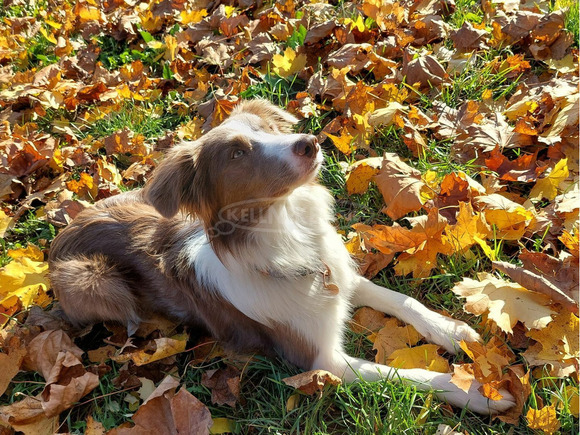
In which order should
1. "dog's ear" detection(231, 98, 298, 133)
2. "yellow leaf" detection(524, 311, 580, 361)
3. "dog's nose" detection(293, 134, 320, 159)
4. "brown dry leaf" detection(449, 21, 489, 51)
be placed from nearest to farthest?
1. "yellow leaf" detection(524, 311, 580, 361)
2. "dog's nose" detection(293, 134, 320, 159)
3. "dog's ear" detection(231, 98, 298, 133)
4. "brown dry leaf" detection(449, 21, 489, 51)

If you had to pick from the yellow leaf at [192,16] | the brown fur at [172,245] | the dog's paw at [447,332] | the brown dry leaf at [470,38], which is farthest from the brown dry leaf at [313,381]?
the yellow leaf at [192,16]

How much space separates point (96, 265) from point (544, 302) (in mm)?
2727

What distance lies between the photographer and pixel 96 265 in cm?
A: 353

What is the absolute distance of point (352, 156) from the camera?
13.7 ft

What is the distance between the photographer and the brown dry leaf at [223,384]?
305cm

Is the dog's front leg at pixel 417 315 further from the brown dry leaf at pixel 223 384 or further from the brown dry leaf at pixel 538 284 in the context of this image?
the brown dry leaf at pixel 223 384

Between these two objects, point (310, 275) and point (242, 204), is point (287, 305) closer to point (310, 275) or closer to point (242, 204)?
point (310, 275)

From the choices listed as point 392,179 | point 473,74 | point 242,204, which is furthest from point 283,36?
point 242,204

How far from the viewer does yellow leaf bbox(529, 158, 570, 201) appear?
333 cm

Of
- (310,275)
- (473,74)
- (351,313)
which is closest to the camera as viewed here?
(310,275)

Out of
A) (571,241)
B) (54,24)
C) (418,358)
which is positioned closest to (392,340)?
(418,358)

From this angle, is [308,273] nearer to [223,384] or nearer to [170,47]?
[223,384]

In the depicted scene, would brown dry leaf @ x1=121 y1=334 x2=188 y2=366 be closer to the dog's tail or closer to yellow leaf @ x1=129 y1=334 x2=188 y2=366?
yellow leaf @ x1=129 y1=334 x2=188 y2=366

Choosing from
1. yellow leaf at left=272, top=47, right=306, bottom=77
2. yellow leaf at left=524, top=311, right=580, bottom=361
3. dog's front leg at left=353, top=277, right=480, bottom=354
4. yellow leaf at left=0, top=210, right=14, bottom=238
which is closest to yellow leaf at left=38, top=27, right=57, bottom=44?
yellow leaf at left=0, top=210, right=14, bottom=238
